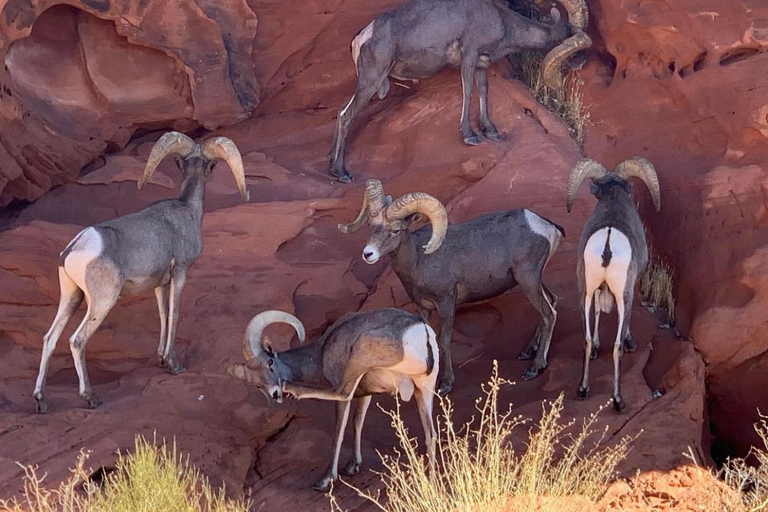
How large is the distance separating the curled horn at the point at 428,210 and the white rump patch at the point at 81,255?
98.8 inches

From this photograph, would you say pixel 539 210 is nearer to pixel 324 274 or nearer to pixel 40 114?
pixel 324 274

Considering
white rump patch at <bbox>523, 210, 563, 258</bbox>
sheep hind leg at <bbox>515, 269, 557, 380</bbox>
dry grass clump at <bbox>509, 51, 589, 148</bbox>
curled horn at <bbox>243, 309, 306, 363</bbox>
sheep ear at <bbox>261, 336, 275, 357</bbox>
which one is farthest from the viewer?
dry grass clump at <bbox>509, 51, 589, 148</bbox>

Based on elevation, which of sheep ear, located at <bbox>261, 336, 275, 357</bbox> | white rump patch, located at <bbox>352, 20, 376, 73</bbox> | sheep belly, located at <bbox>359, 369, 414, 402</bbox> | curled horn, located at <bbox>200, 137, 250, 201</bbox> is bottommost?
sheep belly, located at <bbox>359, 369, 414, 402</bbox>

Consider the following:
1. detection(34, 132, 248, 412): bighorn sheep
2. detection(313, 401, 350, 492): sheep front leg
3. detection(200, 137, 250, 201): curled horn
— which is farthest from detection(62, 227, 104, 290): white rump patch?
detection(313, 401, 350, 492): sheep front leg

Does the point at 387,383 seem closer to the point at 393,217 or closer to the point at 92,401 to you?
the point at 393,217

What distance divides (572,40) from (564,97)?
2.98 ft

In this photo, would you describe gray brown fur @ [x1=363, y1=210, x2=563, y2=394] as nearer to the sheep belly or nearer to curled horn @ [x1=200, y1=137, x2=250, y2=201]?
the sheep belly

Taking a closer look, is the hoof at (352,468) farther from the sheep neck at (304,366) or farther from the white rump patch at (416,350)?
the white rump patch at (416,350)

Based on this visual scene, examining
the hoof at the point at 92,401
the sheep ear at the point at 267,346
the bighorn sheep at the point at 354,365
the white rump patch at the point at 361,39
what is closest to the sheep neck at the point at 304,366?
the bighorn sheep at the point at 354,365

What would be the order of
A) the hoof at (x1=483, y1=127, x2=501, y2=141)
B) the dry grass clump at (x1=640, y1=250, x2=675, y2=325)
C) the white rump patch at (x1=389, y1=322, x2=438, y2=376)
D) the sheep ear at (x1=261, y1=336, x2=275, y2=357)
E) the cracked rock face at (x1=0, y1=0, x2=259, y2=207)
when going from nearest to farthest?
the white rump patch at (x1=389, y1=322, x2=438, y2=376)
the sheep ear at (x1=261, y1=336, x2=275, y2=357)
the dry grass clump at (x1=640, y1=250, x2=675, y2=325)
the cracked rock face at (x1=0, y1=0, x2=259, y2=207)
the hoof at (x1=483, y1=127, x2=501, y2=141)

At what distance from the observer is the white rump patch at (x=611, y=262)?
26.5 feet

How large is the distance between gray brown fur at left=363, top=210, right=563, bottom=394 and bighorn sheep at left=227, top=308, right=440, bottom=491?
42.4 inches

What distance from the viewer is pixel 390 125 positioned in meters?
11.2

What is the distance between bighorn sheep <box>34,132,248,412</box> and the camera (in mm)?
8039
